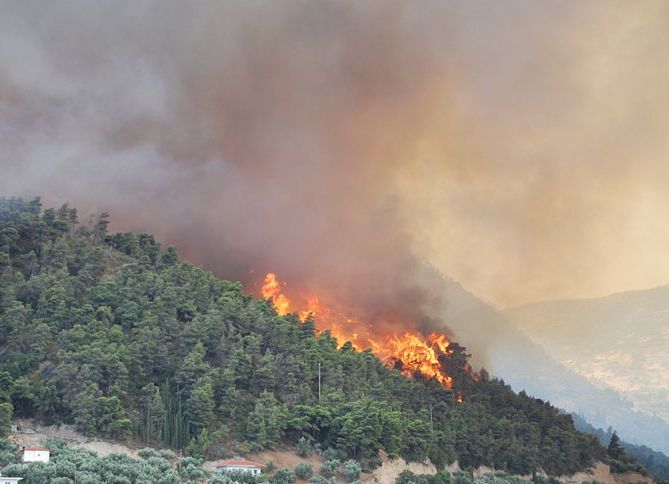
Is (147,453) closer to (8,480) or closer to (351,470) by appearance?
(8,480)

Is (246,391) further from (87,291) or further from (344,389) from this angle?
A: (87,291)

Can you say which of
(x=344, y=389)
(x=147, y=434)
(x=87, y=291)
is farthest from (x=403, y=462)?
(x=87, y=291)

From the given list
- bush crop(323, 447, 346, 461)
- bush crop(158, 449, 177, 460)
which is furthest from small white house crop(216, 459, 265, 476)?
bush crop(323, 447, 346, 461)

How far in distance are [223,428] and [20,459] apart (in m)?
19.1

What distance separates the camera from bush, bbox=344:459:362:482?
257 feet

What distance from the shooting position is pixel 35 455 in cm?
6312

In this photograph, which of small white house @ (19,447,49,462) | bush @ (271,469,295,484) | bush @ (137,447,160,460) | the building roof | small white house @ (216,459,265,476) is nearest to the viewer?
small white house @ (19,447,49,462)

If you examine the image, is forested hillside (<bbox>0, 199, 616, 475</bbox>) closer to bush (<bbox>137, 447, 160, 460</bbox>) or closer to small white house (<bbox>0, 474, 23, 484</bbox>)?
bush (<bbox>137, 447, 160, 460</bbox>)

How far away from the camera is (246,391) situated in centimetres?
8712

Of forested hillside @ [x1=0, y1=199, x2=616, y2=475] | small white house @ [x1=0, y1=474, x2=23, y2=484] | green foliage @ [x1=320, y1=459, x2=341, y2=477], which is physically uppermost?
forested hillside @ [x1=0, y1=199, x2=616, y2=475]

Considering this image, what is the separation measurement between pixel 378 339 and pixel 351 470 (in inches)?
1915

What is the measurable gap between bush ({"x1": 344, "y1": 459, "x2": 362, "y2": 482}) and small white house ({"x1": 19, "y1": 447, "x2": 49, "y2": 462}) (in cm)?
2675

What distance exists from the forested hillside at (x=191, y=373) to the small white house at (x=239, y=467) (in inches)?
98.5

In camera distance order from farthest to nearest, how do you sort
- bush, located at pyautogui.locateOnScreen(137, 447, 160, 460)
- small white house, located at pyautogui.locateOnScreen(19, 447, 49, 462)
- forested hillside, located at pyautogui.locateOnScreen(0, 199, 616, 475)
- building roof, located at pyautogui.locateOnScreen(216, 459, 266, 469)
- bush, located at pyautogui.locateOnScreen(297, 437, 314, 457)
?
bush, located at pyautogui.locateOnScreen(297, 437, 314, 457) → forested hillside, located at pyautogui.locateOnScreen(0, 199, 616, 475) → building roof, located at pyautogui.locateOnScreen(216, 459, 266, 469) → bush, located at pyautogui.locateOnScreen(137, 447, 160, 460) → small white house, located at pyautogui.locateOnScreen(19, 447, 49, 462)
